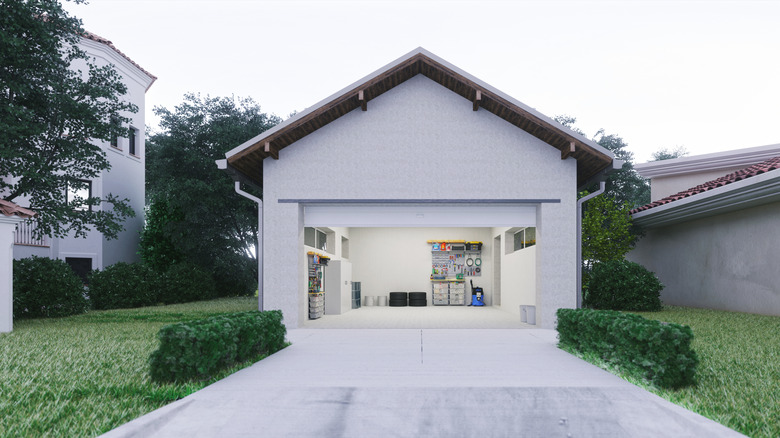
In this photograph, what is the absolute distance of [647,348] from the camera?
22.8ft

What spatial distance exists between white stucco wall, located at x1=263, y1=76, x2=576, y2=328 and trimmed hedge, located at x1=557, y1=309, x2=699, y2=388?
4.92 metres

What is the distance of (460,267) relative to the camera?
2384 centimetres

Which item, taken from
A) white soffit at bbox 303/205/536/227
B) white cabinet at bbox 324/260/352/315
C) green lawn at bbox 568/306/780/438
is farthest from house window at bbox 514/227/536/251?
white cabinet at bbox 324/260/352/315

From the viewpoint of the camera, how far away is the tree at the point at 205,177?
25.2 metres

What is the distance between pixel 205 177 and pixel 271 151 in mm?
14432

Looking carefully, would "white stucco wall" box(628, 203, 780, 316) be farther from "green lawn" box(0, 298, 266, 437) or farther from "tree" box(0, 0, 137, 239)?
"tree" box(0, 0, 137, 239)

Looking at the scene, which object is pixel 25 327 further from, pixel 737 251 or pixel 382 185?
pixel 737 251

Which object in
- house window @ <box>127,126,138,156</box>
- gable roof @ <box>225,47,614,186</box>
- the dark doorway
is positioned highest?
house window @ <box>127,126,138,156</box>

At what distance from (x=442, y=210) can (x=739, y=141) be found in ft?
152

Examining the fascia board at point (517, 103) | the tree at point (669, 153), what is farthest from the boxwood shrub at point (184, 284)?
the tree at point (669, 153)

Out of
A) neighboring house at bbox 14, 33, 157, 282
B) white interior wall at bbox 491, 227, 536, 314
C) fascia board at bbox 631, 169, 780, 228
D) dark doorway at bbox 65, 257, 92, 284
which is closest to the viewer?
fascia board at bbox 631, 169, 780, 228

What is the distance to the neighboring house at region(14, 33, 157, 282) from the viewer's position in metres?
20.4

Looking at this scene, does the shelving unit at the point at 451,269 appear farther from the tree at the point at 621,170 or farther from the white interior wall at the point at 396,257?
the tree at the point at 621,170

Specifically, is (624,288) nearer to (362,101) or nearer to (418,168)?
(418,168)
